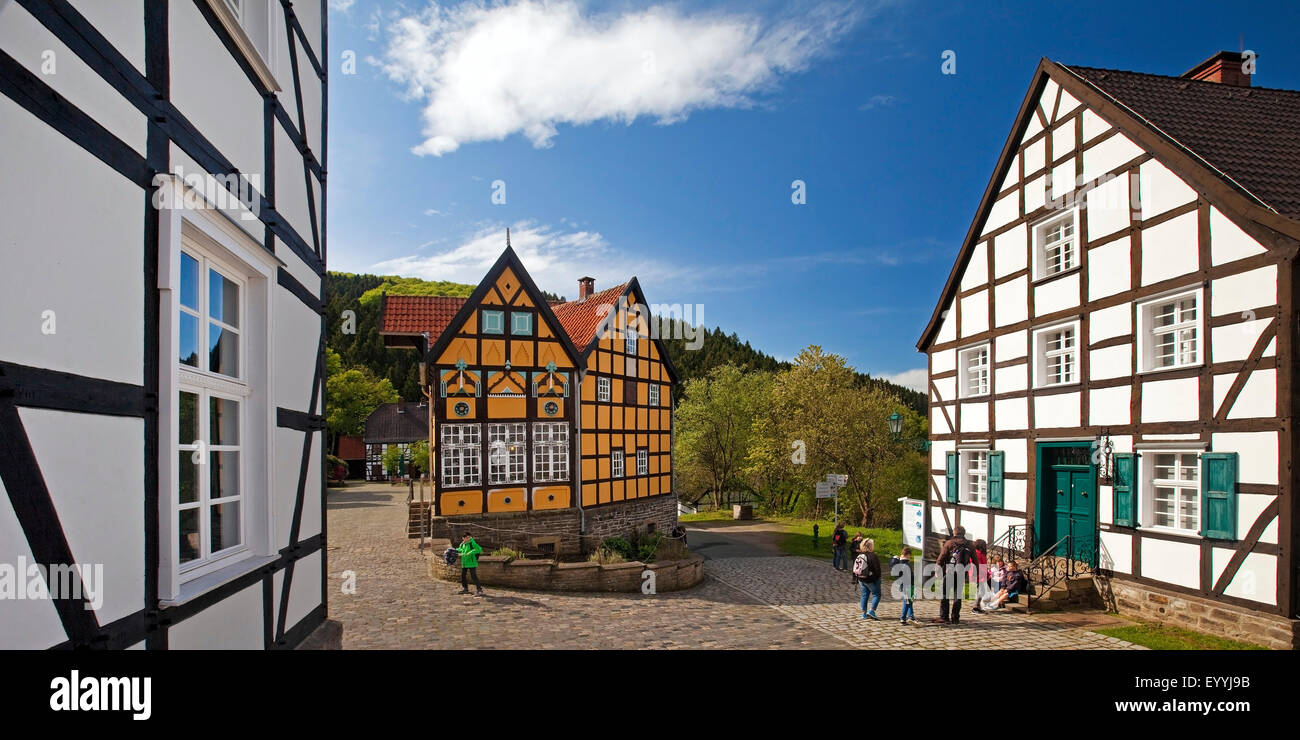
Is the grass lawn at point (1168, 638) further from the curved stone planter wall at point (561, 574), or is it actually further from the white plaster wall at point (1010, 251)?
the curved stone planter wall at point (561, 574)

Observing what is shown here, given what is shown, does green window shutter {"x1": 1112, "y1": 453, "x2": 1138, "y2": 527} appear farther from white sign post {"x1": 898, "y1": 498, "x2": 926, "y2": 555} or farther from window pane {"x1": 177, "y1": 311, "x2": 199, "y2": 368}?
window pane {"x1": 177, "y1": 311, "x2": 199, "y2": 368}

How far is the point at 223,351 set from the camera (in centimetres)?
473

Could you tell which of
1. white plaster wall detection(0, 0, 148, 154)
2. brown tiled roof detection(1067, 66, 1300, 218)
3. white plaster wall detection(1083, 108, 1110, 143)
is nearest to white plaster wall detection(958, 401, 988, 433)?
white plaster wall detection(1083, 108, 1110, 143)

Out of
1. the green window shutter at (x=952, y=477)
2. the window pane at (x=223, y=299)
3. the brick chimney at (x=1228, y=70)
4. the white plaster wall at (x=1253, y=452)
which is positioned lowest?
the green window shutter at (x=952, y=477)

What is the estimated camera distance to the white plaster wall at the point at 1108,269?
12.5 meters

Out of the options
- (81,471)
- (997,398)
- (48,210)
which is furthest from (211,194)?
(997,398)

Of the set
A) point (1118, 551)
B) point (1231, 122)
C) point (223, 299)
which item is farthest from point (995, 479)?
point (223, 299)

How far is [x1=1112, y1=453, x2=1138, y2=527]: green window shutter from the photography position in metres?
12.0

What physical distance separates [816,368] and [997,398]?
804 inches

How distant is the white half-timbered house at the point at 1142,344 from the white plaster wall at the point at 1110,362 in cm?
3

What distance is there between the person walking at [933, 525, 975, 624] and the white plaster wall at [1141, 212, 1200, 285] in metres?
5.52

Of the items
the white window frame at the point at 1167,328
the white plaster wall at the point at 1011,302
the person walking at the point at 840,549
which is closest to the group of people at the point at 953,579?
the white window frame at the point at 1167,328
